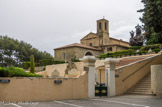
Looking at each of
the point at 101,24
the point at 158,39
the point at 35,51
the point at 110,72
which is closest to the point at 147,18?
the point at 158,39

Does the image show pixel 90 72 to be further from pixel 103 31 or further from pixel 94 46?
pixel 103 31

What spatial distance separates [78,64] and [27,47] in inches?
1471

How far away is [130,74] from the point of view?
16969 millimetres

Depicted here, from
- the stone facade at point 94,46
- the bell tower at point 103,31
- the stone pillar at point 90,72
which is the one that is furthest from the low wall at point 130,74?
the bell tower at point 103,31

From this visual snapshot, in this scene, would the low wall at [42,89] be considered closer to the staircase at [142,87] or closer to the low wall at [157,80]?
the staircase at [142,87]

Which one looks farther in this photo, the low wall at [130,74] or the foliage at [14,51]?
the foliage at [14,51]

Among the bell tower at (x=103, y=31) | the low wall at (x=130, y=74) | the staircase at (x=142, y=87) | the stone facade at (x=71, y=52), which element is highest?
the bell tower at (x=103, y=31)

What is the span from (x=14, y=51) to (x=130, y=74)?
52634 mm

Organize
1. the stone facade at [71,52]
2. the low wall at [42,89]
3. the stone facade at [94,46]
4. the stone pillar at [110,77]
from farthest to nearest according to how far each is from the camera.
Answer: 1. the stone facade at [94,46]
2. the stone facade at [71,52]
3. the stone pillar at [110,77]
4. the low wall at [42,89]

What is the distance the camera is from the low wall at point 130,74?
15.8 meters

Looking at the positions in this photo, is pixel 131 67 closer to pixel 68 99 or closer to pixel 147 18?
pixel 68 99

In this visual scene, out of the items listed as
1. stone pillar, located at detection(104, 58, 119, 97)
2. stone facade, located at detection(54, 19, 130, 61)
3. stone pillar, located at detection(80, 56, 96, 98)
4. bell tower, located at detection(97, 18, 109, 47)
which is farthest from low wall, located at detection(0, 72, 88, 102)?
bell tower, located at detection(97, 18, 109, 47)

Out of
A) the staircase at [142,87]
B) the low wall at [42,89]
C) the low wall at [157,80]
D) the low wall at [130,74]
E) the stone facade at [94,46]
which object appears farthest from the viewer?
the stone facade at [94,46]

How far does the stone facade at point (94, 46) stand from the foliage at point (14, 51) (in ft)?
40.7
